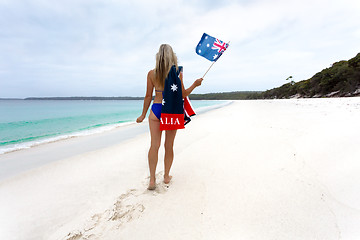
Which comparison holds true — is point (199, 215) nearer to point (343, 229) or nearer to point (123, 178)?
point (343, 229)

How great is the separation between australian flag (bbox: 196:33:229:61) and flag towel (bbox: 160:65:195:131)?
2.51ft

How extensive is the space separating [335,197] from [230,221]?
1.38 metres

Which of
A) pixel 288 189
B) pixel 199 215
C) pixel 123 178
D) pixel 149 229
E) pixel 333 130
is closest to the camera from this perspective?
pixel 149 229

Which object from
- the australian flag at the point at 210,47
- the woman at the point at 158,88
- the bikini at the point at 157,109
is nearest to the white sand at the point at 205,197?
the woman at the point at 158,88

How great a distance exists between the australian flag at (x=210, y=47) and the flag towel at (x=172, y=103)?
30.1 inches

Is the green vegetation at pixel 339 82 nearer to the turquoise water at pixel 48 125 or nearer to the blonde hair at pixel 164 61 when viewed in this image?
the turquoise water at pixel 48 125

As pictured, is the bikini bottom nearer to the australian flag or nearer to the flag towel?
the flag towel

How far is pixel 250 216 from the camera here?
200 centimetres

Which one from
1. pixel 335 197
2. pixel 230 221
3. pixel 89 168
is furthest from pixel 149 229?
pixel 89 168

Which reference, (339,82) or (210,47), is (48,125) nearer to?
(210,47)

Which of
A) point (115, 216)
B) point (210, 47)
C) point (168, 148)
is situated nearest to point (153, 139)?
point (168, 148)

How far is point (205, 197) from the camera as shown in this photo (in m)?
2.46

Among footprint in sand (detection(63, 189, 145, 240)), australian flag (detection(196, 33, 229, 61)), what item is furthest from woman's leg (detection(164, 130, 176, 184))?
australian flag (detection(196, 33, 229, 61))

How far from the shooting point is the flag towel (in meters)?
2.55
